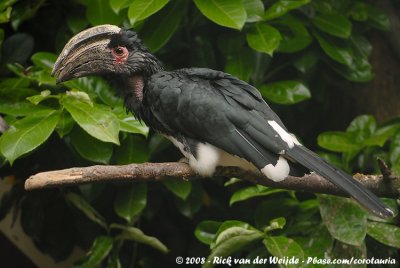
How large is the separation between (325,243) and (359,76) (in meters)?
0.67

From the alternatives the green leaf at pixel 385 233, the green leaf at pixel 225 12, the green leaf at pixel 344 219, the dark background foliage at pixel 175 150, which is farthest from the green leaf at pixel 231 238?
the green leaf at pixel 225 12

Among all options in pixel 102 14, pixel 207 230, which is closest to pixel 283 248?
pixel 207 230

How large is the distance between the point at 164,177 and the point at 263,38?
25.2 inches

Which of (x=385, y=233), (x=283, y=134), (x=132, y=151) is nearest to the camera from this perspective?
(x=283, y=134)

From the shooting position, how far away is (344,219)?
61.0 inches

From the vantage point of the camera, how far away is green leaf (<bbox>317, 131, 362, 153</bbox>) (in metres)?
1.78

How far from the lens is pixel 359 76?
2.02 m

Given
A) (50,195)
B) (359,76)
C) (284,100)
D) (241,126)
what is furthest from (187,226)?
(241,126)

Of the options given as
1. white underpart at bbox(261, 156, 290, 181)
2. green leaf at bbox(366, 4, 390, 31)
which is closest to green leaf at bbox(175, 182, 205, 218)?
white underpart at bbox(261, 156, 290, 181)

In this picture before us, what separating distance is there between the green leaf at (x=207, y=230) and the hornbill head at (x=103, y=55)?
511mm

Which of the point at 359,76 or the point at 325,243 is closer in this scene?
the point at 325,243

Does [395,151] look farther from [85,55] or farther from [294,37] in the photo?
[85,55]

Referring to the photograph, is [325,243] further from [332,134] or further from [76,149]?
[76,149]

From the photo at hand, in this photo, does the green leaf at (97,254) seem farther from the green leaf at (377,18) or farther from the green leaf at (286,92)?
the green leaf at (377,18)
